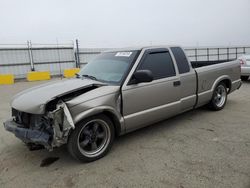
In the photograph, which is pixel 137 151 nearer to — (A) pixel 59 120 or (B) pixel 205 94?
(A) pixel 59 120

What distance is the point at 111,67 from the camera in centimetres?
409

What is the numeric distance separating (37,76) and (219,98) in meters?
13.7

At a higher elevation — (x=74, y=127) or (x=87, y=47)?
(x=87, y=47)

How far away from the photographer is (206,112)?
5.58 meters

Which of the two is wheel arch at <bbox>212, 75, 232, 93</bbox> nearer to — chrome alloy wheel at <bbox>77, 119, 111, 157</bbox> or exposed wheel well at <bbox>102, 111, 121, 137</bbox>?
exposed wheel well at <bbox>102, 111, 121, 137</bbox>

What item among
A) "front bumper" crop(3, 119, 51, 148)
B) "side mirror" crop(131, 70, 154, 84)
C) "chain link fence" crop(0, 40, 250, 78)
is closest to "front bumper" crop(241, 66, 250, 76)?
"side mirror" crop(131, 70, 154, 84)

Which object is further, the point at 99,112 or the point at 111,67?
the point at 111,67

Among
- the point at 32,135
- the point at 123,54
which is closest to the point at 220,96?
the point at 123,54

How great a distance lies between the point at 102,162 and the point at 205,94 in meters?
2.98

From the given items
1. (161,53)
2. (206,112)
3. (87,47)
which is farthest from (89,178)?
(87,47)

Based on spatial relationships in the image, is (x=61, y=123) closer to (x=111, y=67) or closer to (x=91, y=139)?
(x=91, y=139)

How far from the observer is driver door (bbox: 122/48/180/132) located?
3.69 m

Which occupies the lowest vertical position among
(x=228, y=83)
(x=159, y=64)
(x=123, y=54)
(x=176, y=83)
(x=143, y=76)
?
(x=228, y=83)

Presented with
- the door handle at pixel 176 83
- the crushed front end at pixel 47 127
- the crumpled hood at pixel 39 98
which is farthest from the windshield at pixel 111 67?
the crushed front end at pixel 47 127
